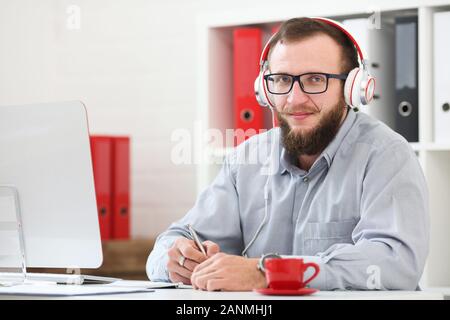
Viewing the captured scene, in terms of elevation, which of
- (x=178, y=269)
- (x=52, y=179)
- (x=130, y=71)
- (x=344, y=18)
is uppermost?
(x=344, y=18)

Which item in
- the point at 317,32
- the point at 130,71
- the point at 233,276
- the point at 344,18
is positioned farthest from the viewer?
the point at 130,71

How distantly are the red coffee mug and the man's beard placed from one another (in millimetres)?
664

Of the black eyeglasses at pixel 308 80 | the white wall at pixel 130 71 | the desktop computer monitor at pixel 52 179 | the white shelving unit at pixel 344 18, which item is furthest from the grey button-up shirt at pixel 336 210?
the white wall at pixel 130 71

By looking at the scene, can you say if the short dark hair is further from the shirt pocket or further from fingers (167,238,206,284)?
fingers (167,238,206,284)

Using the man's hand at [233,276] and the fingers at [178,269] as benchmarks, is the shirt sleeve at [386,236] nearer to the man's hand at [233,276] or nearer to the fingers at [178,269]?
the man's hand at [233,276]

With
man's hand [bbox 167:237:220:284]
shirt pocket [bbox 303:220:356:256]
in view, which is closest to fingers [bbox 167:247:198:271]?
man's hand [bbox 167:237:220:284]

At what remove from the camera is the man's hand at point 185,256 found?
1708 millimetres

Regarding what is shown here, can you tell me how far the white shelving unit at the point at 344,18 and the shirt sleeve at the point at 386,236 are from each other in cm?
59

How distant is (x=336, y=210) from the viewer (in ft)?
6.06

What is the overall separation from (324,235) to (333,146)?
0.22 m

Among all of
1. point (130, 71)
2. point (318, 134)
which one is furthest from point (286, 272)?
point (130, 71)

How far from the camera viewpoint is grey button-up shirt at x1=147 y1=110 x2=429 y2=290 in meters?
1.59

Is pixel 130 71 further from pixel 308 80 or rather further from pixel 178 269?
pixel 178 269

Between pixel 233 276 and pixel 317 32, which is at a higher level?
pixel 317 32
